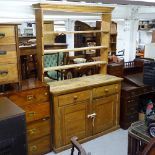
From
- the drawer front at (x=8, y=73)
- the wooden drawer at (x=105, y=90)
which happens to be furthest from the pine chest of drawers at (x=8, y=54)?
the wooden drawer at (x=105, y=90)

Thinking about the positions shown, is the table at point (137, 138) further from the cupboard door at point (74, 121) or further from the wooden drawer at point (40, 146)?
the wooden drawer at point (40, 146)

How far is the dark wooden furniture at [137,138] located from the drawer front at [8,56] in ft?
5.04

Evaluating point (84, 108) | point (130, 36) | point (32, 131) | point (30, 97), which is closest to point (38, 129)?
point (32, 131)

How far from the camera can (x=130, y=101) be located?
392 centimetres

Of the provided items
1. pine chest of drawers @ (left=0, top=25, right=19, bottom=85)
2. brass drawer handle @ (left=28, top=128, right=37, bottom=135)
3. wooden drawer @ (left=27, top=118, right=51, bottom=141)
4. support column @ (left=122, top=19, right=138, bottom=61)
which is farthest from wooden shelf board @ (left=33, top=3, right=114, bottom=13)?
support column @ (left=122, top=19, right=138, bottom=61)

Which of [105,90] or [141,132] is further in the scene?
[105,90]

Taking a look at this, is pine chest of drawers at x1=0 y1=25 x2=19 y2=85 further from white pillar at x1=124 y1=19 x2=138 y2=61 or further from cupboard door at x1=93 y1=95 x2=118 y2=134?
white pillar at x1=124 y1=19 x2=138 y2=61

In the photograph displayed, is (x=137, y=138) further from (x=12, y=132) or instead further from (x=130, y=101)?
(x=130, y=101)

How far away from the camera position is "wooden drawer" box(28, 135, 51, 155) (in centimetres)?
306

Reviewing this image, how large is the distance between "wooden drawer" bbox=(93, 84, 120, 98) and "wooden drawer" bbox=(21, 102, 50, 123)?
802 millimetres

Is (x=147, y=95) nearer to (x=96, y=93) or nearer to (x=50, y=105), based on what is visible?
(x=96, y=93)

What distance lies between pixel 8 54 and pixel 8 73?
0.22 m

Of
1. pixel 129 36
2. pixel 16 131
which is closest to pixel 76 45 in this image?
A: pixel 129 36

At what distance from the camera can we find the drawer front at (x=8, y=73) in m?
2.62
